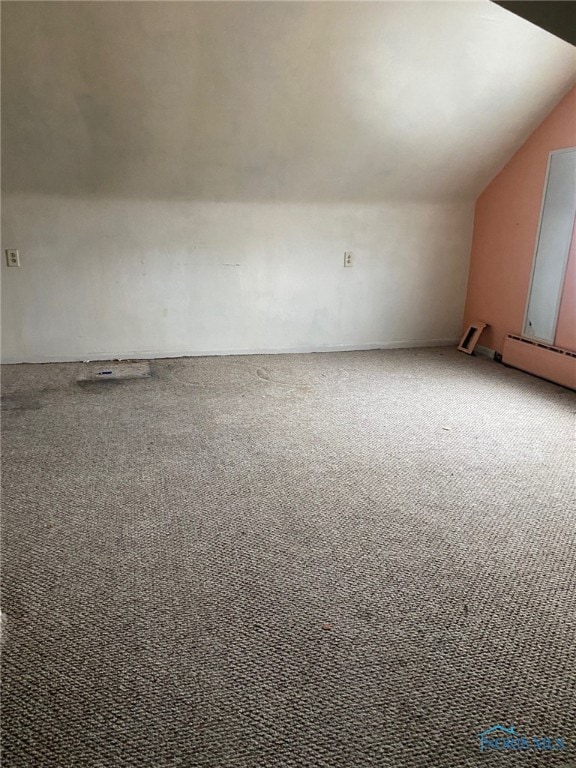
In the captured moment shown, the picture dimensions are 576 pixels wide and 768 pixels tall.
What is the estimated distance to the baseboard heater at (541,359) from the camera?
3531 mm

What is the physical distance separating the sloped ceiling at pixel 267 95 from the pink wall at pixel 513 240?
130 mm

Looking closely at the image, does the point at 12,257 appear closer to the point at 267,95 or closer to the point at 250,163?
the point at 250,163

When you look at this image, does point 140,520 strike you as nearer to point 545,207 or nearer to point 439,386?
point 439,386

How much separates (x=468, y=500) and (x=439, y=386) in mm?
1533

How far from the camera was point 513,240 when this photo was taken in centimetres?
400

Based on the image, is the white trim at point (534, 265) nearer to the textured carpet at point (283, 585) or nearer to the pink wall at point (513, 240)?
the pink wall at point (513, 240)

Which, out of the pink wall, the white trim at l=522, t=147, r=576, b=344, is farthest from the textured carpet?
the pink wall

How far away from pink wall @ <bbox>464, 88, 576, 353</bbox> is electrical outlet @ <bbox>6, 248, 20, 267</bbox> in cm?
353

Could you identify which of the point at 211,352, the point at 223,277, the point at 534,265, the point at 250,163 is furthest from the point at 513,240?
the point at 211,352

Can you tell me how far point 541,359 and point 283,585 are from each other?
2883 mm

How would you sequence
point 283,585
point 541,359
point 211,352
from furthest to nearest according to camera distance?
point 211,352 → point 541,359 → point 283,585

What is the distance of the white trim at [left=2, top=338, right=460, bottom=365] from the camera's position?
12.8 feet

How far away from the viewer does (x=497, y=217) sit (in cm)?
416

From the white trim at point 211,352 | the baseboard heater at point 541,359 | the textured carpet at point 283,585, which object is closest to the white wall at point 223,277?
the white trim at point 211,352
